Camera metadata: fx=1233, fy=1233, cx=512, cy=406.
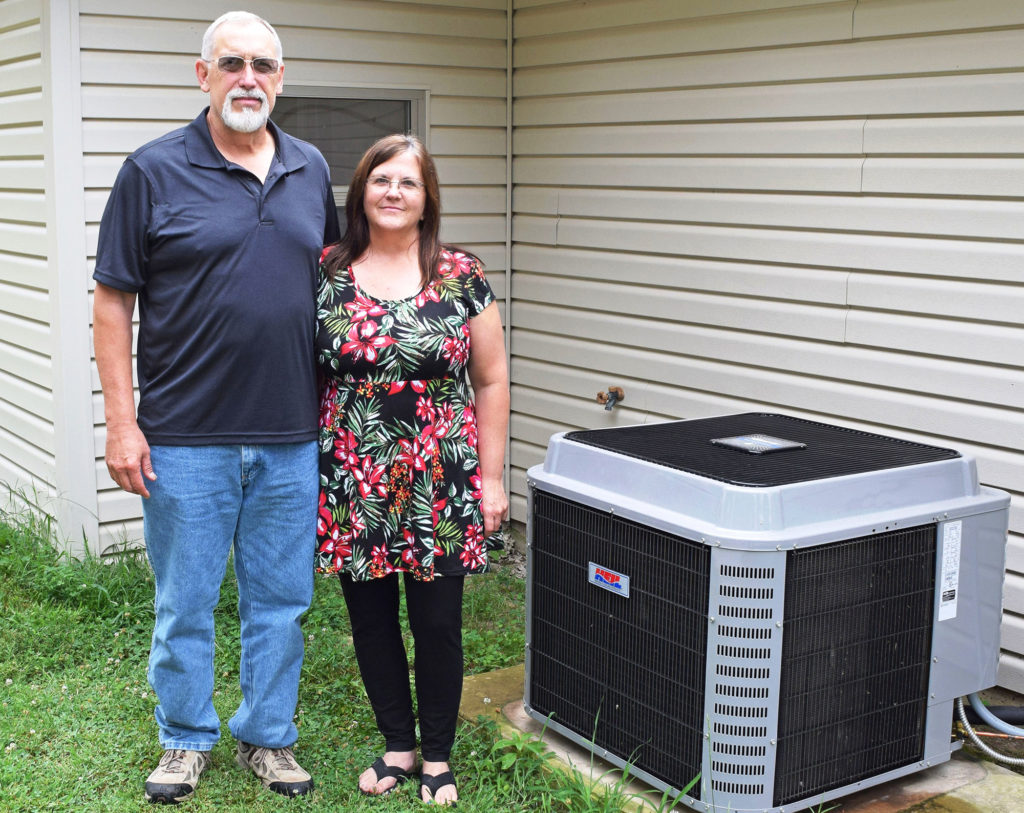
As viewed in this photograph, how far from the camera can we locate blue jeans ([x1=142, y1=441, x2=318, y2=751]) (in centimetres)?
307

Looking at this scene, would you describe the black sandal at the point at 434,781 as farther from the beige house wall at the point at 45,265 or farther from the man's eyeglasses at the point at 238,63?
the beige house wall at the point at 45,265

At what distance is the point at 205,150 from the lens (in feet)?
9.90

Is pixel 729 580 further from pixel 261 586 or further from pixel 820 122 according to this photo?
pixel 820 122

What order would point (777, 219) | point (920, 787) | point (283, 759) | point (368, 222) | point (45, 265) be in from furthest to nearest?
point (45, 265), point (777, 219), point (283, 759), point (920, 787), point (368, 222)

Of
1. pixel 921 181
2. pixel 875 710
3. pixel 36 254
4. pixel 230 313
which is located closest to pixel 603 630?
pixel 875 710

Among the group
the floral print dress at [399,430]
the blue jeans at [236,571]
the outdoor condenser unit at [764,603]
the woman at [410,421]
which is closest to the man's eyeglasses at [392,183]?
the woman at [410,421]

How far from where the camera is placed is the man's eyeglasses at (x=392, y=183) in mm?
3013

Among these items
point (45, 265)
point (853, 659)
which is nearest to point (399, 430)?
point (853, 659)

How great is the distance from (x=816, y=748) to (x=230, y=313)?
5.77 ft

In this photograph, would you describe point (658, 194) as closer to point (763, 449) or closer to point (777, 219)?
point (777, 219)

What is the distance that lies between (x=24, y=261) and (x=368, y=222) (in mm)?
2651

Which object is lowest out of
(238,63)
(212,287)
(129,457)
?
(129,457)

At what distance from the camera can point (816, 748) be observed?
298 centimetres

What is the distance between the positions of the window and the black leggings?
8.51 feet
